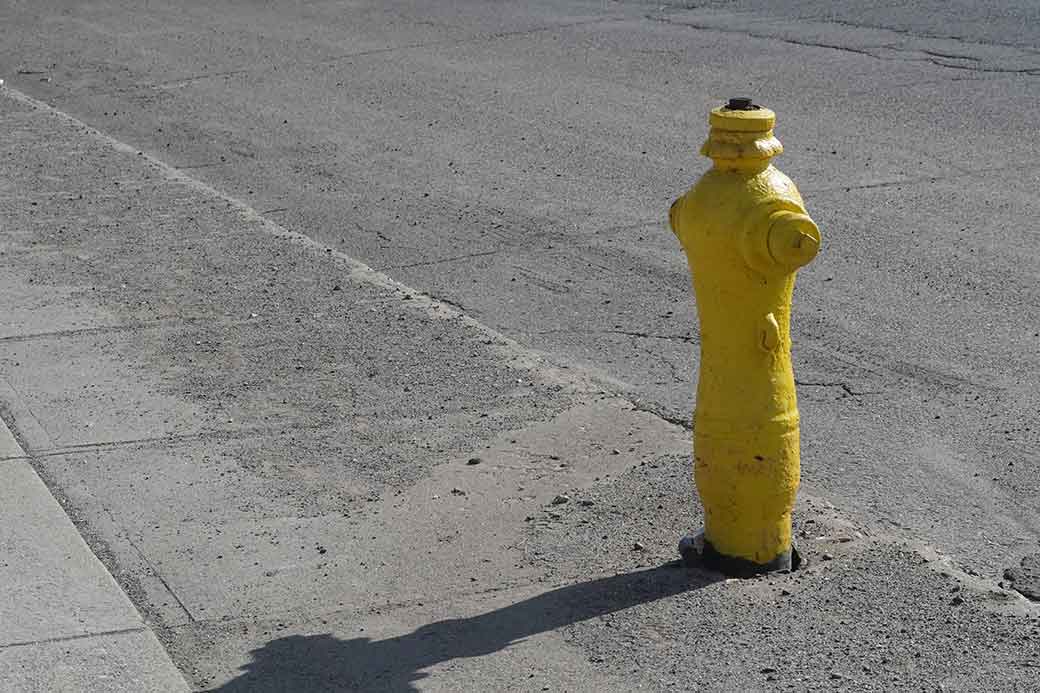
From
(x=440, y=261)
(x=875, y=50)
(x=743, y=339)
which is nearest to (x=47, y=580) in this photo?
(x=743, y=339)

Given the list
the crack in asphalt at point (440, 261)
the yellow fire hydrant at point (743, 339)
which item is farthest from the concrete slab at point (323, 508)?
the crack in asphalt at point (440, 261)

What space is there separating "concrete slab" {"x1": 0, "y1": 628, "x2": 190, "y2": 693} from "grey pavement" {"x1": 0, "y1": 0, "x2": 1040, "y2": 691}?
0.06 feet

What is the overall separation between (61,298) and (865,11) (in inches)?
438

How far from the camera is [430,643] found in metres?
4.17

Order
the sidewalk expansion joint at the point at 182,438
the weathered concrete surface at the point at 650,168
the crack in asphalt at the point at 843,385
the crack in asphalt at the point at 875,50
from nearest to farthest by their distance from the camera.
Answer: the sidewalk expansion joint at the point at 182,438, the weathered concrete surface at the point at 650,168, the crack in asphalt at the point at 843,385, the crack in asphalt at the point at 875,50

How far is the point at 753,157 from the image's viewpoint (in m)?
4.23

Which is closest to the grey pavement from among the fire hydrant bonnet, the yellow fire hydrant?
the yellow fire hydrant

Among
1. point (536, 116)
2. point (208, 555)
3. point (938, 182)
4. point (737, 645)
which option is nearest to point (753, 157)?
point (737, 645)

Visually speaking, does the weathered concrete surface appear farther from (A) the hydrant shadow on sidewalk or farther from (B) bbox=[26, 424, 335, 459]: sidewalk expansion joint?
(B) bbox=[26, 424, 335, 459]: sidewalk expansion joint

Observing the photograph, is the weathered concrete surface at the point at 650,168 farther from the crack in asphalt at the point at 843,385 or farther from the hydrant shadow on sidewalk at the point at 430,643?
the hydrant shadow on sidewalk at the point at 430,643

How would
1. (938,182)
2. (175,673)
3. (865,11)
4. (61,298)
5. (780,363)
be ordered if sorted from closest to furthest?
1. (175,673)
2. (780,363)
3. (61,298)
4. (938,182)
5. (865,11)

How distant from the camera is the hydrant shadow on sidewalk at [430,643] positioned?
4.00 m

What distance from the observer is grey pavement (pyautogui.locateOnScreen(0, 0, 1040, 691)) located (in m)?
4.19

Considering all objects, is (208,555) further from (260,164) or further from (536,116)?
(536,116)
